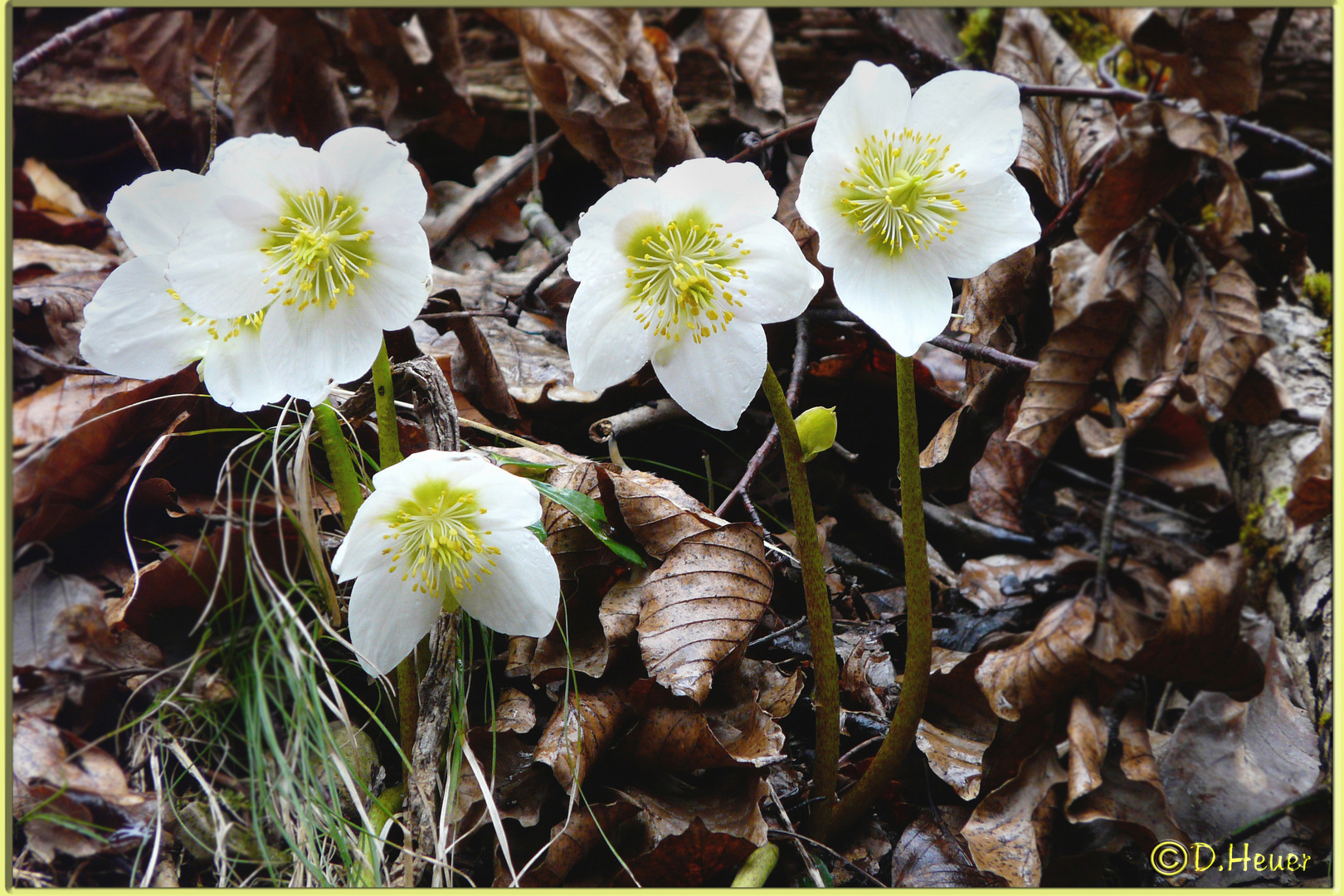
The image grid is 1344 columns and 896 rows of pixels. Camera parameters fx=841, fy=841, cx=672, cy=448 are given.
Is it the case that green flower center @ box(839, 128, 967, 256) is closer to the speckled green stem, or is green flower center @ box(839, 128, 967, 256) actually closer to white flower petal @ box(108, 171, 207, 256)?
the speckled green stem

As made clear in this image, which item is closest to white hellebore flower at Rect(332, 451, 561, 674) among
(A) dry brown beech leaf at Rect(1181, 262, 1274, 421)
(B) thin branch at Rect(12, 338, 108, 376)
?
(B) thin branch at Rect(12, 338, 108, 376)

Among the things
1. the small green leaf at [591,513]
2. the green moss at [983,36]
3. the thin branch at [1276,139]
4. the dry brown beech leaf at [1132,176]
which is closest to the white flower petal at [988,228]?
the small green leaf at [591,513]

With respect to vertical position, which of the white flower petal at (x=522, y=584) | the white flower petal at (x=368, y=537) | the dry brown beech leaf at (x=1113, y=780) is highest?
the white flower petal at (x=368, y=537)

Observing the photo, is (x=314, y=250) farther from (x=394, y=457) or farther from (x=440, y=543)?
(x=440, y=543)

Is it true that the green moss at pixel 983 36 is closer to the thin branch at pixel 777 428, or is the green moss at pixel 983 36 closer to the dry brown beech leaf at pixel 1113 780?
the thin branch at pixel 777 428

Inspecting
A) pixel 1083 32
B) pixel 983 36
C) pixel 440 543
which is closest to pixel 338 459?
pixel 440 543
